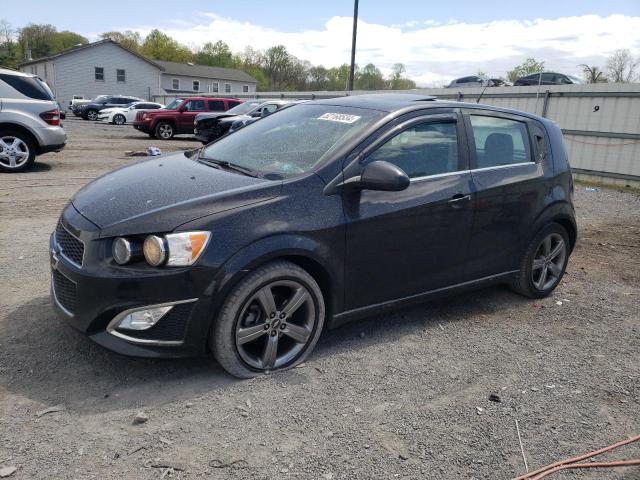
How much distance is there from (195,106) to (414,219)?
1967 centimetres

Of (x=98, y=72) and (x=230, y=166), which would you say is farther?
(x=98, y=72)

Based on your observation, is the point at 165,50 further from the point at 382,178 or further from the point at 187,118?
the point at 382,178

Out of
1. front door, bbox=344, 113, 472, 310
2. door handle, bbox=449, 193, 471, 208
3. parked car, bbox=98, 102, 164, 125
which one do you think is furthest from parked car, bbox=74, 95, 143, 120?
door handle, bbox=449, 193, 471, 208

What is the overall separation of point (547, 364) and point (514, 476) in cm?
135

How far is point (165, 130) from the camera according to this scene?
70.8 feet

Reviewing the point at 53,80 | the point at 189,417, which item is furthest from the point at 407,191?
the point at 53,80

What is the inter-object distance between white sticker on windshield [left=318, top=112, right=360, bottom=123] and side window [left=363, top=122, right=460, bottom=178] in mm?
333

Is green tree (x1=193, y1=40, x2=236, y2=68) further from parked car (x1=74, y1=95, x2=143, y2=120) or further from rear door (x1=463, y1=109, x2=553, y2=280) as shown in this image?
rear door (x1=463, y1=109, x2=553, y2=280)

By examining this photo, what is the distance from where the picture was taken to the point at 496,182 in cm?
430

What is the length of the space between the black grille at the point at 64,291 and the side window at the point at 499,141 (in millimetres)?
2986

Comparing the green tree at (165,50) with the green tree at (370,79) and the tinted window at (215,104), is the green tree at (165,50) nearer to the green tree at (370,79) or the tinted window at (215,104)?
the green tree at (370,79)

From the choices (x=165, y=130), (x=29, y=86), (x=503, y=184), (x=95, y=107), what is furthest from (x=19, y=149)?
(x=95, y=107)

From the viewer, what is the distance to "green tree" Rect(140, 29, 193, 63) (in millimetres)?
80812

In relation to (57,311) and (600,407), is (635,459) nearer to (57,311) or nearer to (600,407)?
(600,407)
